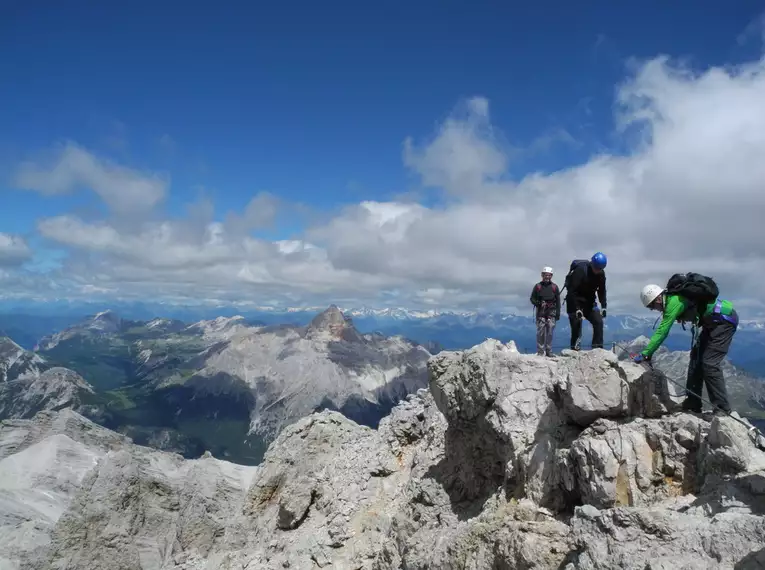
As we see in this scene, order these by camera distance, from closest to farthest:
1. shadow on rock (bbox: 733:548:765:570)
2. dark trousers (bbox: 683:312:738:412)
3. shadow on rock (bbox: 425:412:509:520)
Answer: shadow on rock (bbox: 733:548:765:570), dark trousers (bbox: 683:312:738:412), shadow on rock (bbox: 425:412:509:520)

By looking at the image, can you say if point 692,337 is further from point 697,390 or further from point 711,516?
point 711,516

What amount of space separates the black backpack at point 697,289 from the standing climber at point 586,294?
235 inches

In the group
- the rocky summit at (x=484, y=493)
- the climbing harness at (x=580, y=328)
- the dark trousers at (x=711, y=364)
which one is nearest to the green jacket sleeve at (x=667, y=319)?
the dark trousers at (x=711, y=364)

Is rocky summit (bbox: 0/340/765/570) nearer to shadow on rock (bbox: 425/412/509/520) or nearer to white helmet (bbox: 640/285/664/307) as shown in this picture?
shadow on rock (bbox: 425/412/509/520)

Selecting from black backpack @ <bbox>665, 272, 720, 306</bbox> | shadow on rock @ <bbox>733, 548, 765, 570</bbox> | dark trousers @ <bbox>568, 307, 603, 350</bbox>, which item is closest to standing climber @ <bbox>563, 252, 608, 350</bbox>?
dark trousers @ <bbox>568, 307, 603, 350</bbox>

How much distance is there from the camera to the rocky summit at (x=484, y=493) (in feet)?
35.9

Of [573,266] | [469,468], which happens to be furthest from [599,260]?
[469,468]

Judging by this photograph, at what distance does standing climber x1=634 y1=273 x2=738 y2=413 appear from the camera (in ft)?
45.9

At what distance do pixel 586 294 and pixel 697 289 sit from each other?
6937 millimetres

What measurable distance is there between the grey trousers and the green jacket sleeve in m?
8.33

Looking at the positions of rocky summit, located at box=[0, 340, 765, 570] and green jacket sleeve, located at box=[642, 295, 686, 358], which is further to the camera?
green jacket sleeve, located at box=[642, 295, 686, 358]

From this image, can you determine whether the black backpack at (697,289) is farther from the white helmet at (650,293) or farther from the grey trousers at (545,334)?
the grey trousers at (545,334)

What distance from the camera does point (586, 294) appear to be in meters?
21.1

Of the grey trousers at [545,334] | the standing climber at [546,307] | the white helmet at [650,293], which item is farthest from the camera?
the standing climber at [546,307]
